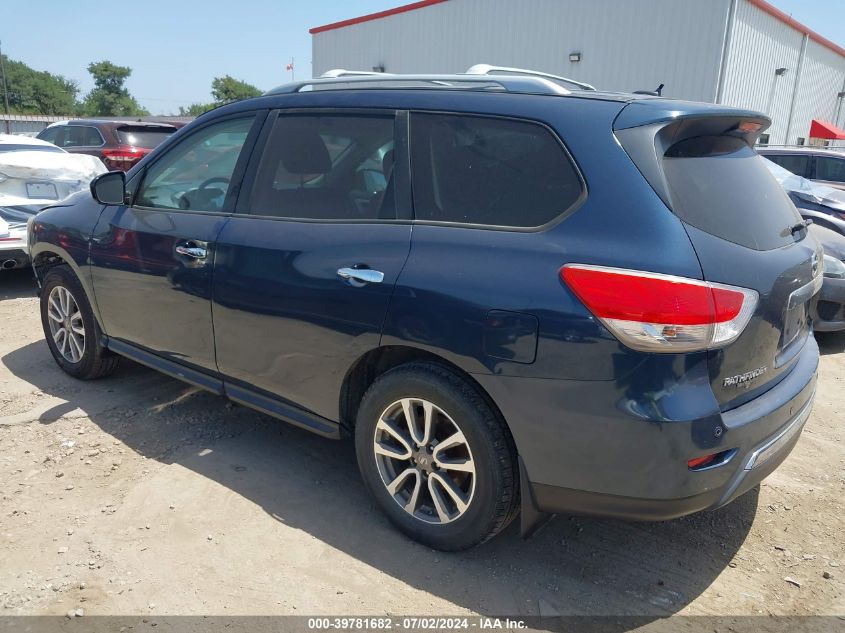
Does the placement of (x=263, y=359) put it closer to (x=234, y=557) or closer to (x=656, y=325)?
(x=234, y=557)

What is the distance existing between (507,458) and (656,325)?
2.48ft

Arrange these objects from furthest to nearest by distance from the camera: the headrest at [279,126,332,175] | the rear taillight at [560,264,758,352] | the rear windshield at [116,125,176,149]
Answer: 1. the rear windshield at [116,125,176,149]
2. the headrest at [279,126,332,175]
3. the rear taillight at [560,264,758,352]

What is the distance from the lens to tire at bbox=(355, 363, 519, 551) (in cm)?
257

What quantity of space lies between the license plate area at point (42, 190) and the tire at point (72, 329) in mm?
3411

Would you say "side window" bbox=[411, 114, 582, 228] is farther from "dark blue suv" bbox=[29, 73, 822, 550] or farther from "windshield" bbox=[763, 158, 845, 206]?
"windshield" bbox=[763, 158, 845, 206]

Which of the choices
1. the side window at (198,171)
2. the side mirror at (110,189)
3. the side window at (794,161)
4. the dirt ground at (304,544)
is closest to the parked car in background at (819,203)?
the side window at (794,161)

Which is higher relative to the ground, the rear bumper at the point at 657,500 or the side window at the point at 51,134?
the side window at the point at 51,134

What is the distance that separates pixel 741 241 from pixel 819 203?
6261 millimetres

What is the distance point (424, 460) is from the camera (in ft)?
9.23

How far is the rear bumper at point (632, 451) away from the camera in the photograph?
2.25 m

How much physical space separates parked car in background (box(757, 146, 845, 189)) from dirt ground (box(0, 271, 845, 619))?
7.70 meters

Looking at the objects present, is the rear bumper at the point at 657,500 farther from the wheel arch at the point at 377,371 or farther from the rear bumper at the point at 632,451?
the wheel arch at the point at 377,371

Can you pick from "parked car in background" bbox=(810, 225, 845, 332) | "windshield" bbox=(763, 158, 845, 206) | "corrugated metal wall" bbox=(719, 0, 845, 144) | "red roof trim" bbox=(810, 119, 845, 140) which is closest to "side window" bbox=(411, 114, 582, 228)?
"parked car in background" bbox=(810, 225, 845, 332)

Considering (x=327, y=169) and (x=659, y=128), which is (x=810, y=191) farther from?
(x=327, y=169)
